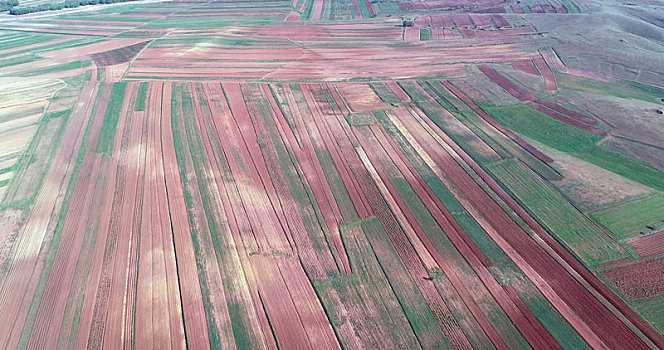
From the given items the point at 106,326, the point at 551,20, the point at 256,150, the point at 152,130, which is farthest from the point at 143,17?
the point at 551,20

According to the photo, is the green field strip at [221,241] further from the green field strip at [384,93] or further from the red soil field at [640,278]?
the red soil field at [640,278]

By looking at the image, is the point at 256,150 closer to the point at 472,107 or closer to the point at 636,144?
the point at 472,107

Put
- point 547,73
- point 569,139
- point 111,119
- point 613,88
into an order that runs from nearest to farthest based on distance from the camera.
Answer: point 569,139
point 111,119
point 613,88
point 547,73

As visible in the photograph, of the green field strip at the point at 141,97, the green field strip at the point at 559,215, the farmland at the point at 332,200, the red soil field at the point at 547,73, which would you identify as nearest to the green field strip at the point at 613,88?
the farmland at the point at 332,200

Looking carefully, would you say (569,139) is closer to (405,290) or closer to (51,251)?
(405,290)

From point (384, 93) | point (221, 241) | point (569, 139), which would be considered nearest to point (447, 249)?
point (221, 241)
